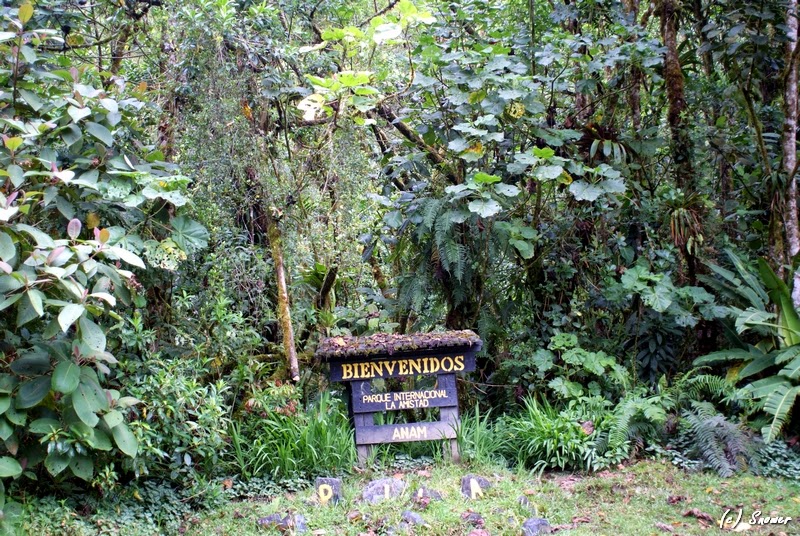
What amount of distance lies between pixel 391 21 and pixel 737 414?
417cm

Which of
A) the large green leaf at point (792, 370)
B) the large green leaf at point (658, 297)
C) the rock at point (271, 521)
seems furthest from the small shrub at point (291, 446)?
the large green leaf at point (792, 370)

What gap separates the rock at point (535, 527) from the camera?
4.11 metres

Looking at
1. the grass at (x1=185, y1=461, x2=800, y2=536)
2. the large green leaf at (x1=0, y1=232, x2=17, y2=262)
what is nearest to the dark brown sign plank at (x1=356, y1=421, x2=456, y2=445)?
the grass at (x1=185, y1=461, x2=800, y2=536)

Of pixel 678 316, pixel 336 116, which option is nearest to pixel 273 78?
pixel 336 116

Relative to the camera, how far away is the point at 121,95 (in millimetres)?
5145

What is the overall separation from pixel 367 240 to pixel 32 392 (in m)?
3.44

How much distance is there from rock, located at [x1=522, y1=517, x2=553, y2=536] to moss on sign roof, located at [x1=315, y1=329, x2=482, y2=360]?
148cm

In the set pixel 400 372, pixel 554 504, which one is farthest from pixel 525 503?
pixel 400 372

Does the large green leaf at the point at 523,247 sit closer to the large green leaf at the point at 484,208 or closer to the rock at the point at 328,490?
the large green leaf at the point at 484,208

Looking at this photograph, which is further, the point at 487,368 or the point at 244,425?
the point at 487,368

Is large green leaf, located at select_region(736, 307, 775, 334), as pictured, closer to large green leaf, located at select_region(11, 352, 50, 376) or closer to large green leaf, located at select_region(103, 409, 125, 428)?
large green leaf, located at select_region(103, 409, 125, 428)

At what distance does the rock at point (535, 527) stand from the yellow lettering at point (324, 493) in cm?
127

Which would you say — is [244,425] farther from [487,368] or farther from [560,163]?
[560,163]

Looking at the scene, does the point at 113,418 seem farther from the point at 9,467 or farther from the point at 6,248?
the point at 6,248
